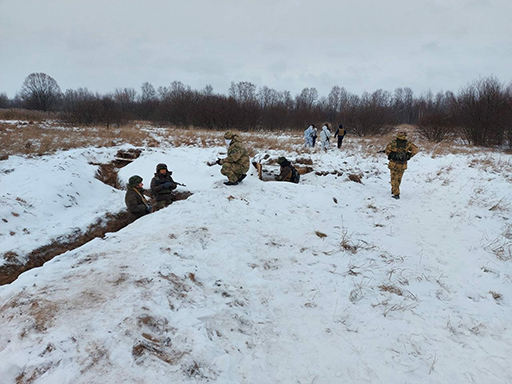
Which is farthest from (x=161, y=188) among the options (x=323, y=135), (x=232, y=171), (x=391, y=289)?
(x=323, y=135)

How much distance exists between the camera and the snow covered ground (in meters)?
2.16

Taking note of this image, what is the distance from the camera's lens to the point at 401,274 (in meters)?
3.92

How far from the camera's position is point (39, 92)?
1665 inches

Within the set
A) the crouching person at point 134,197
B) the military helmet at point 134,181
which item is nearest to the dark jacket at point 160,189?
the crouching person at point 134,197

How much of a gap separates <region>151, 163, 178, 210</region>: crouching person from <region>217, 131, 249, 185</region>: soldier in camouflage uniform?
1572 mm

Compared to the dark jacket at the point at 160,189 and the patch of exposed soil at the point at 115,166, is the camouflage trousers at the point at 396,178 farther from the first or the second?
the patch of exposed soil at the point at 115,166

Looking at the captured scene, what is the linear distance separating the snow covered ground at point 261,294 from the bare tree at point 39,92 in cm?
4726

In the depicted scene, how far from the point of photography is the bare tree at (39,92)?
41.9m

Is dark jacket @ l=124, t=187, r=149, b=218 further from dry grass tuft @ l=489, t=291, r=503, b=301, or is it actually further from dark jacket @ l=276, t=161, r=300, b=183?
dry grass tuft @ l=489, t=291, r=503, b=301

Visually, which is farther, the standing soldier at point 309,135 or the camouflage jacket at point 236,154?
the standing soldier at point 309,135

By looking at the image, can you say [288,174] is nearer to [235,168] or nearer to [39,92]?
[235,168]

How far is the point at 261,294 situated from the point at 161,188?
166 inches

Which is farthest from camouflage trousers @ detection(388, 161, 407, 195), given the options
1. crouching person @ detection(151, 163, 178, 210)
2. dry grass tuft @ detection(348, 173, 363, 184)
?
crouching person @ detection(151, 163, 178, 210)

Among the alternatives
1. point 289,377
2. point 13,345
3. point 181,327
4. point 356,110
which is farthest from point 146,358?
point 356,110
